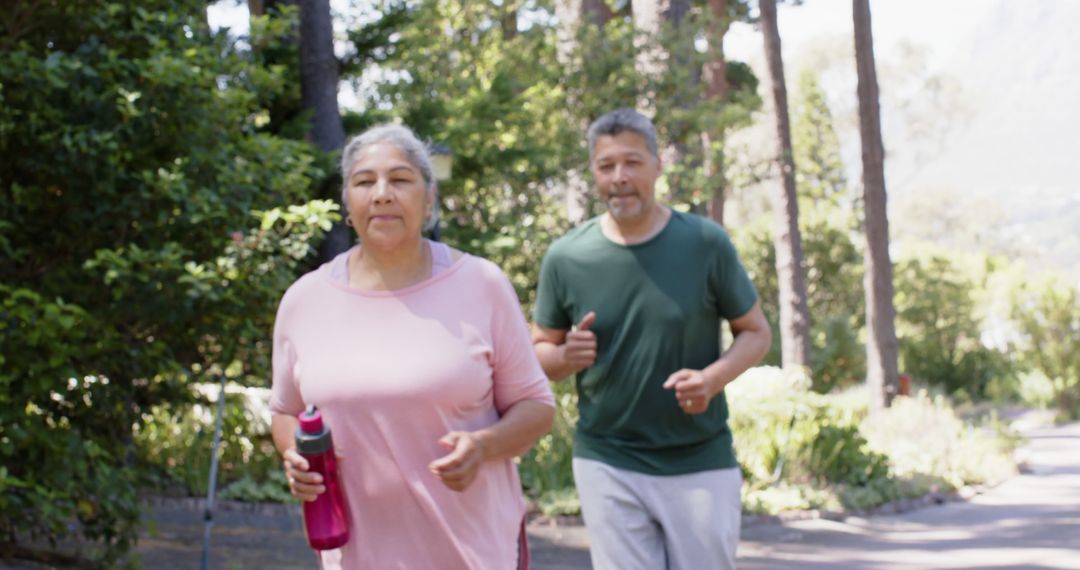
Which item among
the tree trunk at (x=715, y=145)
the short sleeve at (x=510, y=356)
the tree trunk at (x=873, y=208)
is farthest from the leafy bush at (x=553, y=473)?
the tree trunk at (x=873, y=208)

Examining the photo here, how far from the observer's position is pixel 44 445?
25.5ft

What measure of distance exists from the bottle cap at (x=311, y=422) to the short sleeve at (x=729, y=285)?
2.03 meters

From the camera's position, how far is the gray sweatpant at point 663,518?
15.8 ft

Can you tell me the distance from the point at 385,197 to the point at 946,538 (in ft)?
34.6

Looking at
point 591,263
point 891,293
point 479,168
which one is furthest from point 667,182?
point 591,263

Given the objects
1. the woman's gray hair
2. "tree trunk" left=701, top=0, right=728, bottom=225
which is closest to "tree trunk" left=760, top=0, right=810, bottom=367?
"tree trunk" left=701, top=0, right=728, bottom=225

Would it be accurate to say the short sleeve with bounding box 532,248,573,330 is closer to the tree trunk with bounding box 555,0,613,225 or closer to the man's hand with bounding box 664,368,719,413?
the man's hand with bounding box 664,368,719,413

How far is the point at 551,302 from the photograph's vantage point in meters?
5.11

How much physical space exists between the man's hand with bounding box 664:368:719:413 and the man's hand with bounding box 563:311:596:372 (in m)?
0.28

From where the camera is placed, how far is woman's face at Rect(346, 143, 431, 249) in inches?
133

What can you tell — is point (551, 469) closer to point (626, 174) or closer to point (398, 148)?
point (626, 174)

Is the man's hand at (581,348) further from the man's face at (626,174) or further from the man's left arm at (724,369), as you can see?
the man's face at (626,174)

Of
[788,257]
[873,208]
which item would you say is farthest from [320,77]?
[873,208]

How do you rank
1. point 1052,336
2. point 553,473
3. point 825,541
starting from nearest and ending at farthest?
point 825,541 < point 553,473 < point 1052,336
